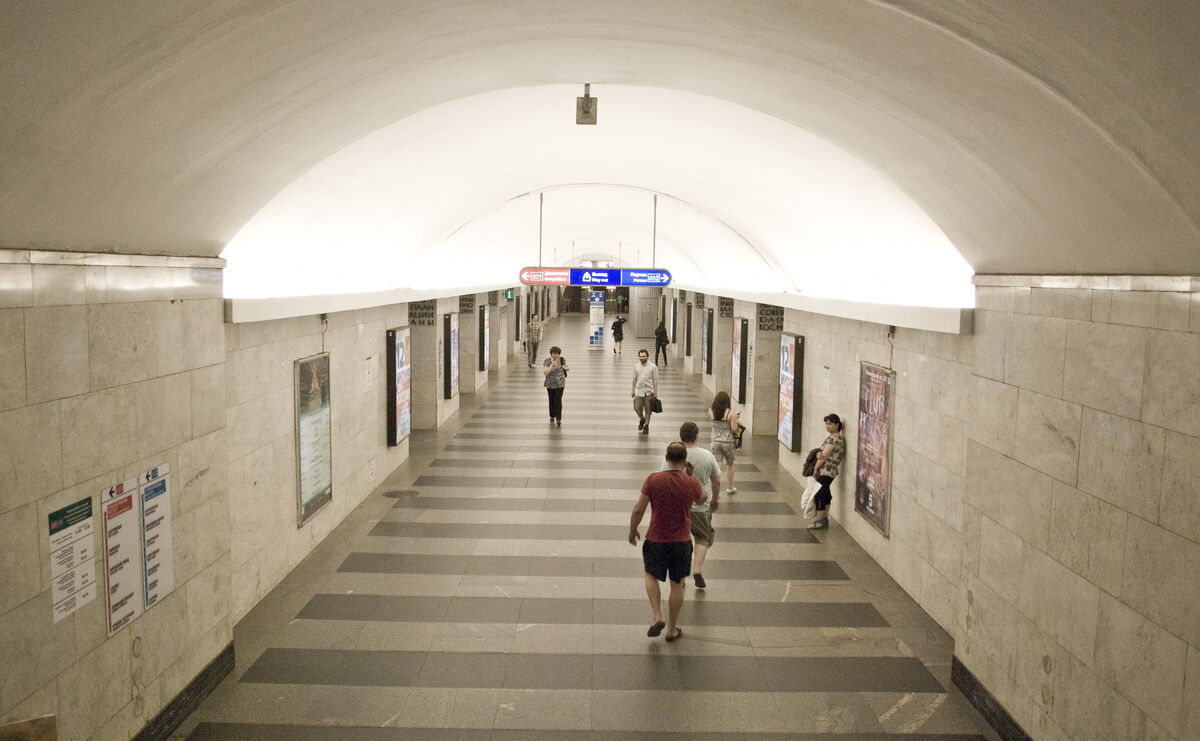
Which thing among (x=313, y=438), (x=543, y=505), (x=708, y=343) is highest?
(x=708, y=343)

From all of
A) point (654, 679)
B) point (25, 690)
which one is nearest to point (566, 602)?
point (654, 679)

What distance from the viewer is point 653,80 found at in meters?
6.05

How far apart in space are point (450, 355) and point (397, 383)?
465 cm

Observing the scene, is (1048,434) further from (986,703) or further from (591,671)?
(591,671)

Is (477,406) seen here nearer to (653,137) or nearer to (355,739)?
(653,137)

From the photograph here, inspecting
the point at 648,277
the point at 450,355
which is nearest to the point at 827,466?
the point at 648,277

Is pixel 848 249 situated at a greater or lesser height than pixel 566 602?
greater

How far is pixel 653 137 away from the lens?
31.3 feet

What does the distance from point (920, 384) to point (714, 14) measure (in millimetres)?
4337

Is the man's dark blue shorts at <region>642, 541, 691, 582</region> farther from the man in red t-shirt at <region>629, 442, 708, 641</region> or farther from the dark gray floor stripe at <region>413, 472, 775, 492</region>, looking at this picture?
the dark gray floor stripe at <region>413, 472, 775, 492</region>

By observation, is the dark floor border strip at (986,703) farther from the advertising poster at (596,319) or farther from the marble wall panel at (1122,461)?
the advertising poster at (596,319)

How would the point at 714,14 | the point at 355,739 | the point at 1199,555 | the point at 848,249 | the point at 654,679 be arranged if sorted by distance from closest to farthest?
the point at 1199,555 → the point at 714,14 → the point at 355,739 → the point at 654,679 → the point at 848,249

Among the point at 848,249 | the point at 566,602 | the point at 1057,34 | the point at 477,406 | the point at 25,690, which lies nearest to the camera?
the point at 1057,34

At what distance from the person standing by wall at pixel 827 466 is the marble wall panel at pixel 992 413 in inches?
133
